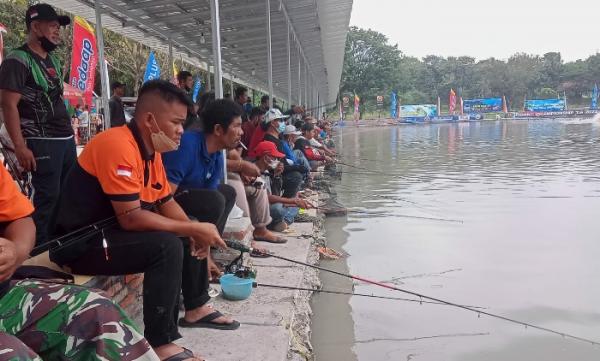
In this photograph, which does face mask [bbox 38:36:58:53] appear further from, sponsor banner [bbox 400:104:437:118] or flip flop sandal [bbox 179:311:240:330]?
sponsor banner [bbox 400:104:437:118]

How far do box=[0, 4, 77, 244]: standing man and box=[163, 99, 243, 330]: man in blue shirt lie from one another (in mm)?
670

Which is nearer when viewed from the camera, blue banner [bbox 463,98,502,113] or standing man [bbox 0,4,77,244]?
standing man [bbox 0,4,77,244]

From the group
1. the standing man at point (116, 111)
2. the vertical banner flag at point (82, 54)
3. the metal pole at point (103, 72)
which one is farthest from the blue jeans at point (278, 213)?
the vertical banner flag at point (82, 54)

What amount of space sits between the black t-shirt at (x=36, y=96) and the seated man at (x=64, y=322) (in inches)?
60.0

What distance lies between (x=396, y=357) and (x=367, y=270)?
1614 mm

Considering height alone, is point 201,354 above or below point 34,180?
below

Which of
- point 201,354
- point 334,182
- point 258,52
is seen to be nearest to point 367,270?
point 201,354

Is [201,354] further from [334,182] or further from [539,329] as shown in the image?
[334,182]

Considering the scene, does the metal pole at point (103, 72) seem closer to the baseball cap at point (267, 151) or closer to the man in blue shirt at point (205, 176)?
the baseball cap at point (267, 151)

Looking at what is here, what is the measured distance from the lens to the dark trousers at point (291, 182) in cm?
Answer: 580

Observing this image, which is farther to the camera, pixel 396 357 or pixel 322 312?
pixel 322 312

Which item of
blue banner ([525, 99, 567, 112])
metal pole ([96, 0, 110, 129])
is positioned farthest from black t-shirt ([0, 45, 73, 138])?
blue banner ([525, 99, 567, 112])

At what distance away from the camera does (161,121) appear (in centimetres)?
212

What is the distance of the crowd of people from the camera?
140 centimetres
